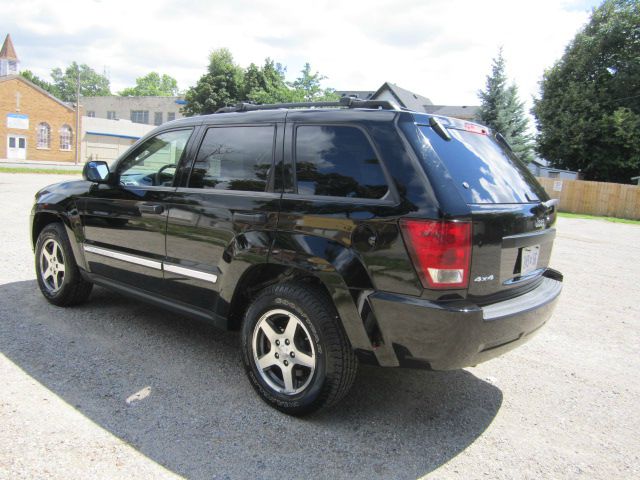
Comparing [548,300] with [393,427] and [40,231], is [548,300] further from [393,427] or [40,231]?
[40,231]

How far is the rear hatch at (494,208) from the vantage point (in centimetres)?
271

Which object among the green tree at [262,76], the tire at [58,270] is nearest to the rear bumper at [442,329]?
the tire at [58,270]

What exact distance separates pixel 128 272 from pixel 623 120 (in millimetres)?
37969

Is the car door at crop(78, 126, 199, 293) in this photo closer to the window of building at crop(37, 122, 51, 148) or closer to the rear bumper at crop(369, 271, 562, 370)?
the rear bumper at crop(369, 271, 562, 370)

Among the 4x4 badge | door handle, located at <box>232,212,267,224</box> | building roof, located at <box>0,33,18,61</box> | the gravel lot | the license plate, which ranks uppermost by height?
building roof, located at <box>0,33,18,61</box>

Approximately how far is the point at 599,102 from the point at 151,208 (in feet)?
131

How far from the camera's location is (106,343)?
4.07 meters

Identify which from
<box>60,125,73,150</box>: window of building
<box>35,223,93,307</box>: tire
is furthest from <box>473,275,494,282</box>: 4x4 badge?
<box>60,125,73,150</box>: window of building

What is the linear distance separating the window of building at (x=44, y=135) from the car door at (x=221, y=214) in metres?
52.3

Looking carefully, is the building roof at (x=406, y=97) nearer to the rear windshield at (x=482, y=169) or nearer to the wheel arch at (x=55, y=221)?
the wheel arch at (x=55, y=221)

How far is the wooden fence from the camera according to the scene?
28297 millimetres

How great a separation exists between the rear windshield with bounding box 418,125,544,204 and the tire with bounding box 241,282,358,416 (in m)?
1.02

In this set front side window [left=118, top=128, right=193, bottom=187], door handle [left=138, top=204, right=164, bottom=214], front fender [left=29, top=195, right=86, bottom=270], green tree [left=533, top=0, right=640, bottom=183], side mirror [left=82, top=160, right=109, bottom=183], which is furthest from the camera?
green tree [left=533, top=0, right=640, bottom=183]

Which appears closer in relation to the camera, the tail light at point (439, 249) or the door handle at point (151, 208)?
the tail light at point (439, 249)
